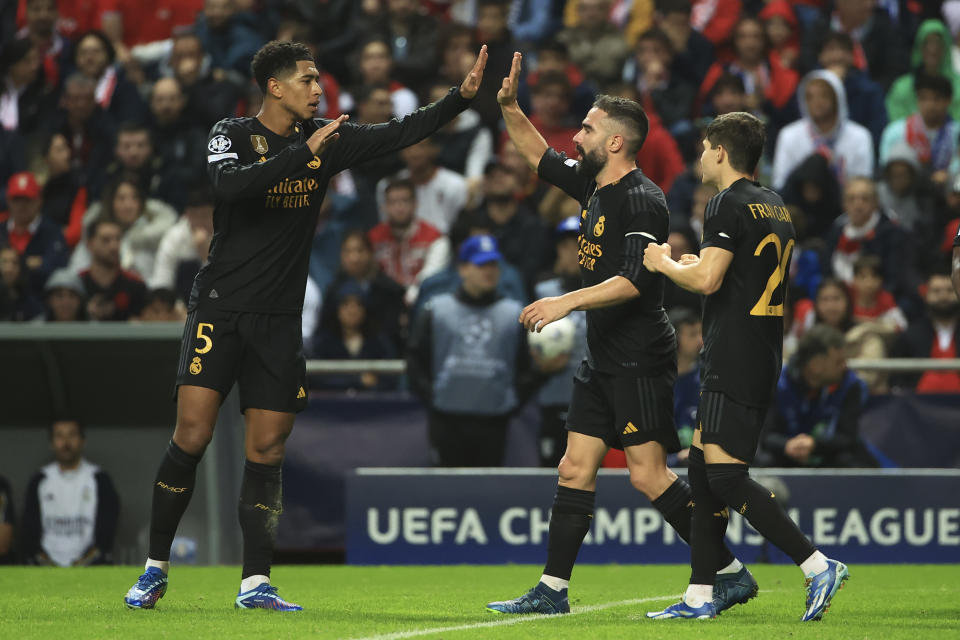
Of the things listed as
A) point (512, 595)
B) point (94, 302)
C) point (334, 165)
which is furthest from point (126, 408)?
point (334, 165)

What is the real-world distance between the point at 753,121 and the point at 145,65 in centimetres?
1144

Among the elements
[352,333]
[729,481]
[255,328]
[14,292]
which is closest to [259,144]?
[255,328]

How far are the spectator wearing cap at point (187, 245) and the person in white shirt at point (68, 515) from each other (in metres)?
2.50

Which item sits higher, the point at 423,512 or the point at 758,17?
the point at 758,17

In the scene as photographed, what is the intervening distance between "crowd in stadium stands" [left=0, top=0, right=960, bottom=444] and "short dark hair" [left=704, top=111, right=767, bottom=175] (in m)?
4.49

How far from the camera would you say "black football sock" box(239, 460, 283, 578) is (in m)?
6.84

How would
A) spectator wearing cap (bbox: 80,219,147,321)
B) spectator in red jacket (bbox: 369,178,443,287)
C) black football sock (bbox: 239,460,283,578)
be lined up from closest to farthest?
black football sock (bbox: 239,460,283,578), spectator wearing cap (bbox: 80,219,147,321), spectator in red jacket (bbox: 369,178,443,287)

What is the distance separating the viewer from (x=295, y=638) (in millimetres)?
5723

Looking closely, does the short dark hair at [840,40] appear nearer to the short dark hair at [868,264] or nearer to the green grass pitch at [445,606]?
the short dark hair at [868,264]

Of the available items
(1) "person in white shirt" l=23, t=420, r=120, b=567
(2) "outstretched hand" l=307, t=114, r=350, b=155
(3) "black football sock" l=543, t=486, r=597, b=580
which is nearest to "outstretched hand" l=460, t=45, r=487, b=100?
(2) "outstretched hand" l=307, t=114, r=350, b=155

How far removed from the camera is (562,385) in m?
11.1

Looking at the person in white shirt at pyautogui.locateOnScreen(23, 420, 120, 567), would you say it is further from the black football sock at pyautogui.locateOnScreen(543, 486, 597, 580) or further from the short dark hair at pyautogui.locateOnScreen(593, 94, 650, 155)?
the short dark hair at pyautogui.locateOnScreen(593, 94, 650, 155)

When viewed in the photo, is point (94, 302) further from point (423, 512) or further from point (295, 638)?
point (295, 638)

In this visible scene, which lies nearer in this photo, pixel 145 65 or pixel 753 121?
pixel 753 121
